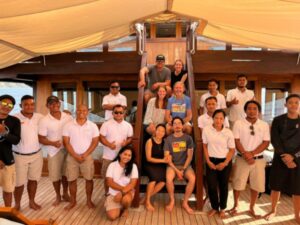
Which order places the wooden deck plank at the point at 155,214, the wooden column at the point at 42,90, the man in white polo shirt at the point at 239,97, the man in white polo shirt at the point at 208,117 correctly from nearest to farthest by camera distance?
the wooden deck plank at the point at 155,214, the man in white polo shirt at the point at 208,117, the man in white polo shirt at the point at 239,97, the wooden column at the point at 42,90

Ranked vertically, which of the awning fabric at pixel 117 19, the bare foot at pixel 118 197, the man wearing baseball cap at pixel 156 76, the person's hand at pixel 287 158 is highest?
the awning fabric at pixel 117 19

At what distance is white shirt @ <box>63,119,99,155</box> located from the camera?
4019 millimetres

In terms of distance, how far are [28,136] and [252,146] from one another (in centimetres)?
291

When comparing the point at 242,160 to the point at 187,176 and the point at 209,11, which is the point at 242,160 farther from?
the point at 209,11

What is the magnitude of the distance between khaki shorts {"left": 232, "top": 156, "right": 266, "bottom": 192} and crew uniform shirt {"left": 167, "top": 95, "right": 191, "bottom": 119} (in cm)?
105

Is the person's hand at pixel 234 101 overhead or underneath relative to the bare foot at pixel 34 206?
overhead

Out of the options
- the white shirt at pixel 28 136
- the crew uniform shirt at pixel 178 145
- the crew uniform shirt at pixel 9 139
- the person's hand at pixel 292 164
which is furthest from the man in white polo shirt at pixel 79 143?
the person's hand at pixel 292 164

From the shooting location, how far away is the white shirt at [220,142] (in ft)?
12.4

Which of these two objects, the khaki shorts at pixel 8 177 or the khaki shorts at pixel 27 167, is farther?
the khaki shorts at pixel 27 167

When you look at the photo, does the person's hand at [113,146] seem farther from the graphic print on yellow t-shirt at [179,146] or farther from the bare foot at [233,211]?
the bare foot at [233,211]

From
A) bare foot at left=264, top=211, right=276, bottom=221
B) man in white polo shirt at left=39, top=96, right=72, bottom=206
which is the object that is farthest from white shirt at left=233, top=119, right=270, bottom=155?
man in white polo shirt at left=39, top=96, right=72, bottom=206

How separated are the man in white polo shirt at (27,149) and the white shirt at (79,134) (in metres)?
0.41

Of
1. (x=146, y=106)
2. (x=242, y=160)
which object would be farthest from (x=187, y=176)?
(x=146, y=106)

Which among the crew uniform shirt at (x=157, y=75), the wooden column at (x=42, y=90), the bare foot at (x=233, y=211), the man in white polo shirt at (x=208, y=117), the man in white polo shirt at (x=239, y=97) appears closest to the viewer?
the bare foot at (x=233, y=211)
